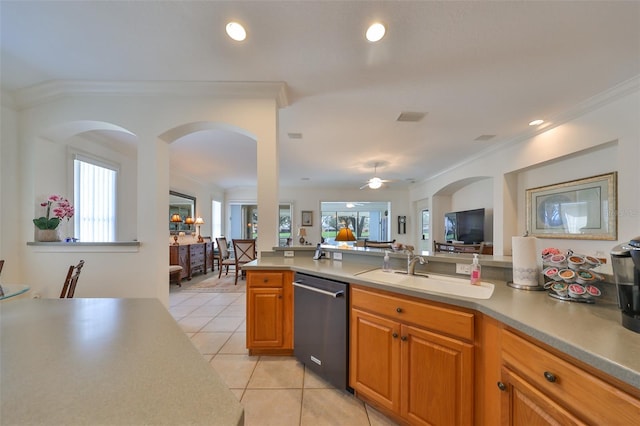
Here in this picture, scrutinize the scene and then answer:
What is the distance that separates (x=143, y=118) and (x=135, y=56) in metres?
0.60

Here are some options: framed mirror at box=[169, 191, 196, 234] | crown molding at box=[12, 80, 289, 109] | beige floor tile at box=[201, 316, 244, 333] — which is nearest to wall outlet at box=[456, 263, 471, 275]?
crown molding at box=[12, 80, 289, 109]

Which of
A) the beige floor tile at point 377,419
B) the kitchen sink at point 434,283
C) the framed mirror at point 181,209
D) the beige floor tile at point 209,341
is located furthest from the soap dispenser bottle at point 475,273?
the framed mirror at point 181,209

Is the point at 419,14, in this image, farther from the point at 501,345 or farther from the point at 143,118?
the point at 143,118

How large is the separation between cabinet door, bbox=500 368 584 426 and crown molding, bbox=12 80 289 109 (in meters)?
2.64

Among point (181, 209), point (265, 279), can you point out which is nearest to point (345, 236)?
point (265, 279)

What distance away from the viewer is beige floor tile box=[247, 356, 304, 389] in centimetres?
195

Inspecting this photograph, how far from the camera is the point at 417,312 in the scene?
4.65 ft

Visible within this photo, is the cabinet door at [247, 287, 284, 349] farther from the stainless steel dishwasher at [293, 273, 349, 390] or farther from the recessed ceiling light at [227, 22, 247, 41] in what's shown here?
the recessed ceiling light at [227, 22, 247, 41]

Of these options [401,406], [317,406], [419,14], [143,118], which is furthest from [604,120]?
[143,118]

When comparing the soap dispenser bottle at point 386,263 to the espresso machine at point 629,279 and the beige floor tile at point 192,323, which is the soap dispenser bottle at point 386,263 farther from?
the beige floor tile at point 192,323

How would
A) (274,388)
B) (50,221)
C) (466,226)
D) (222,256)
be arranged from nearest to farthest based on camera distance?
(274,388) → (50,221) → (466,226) → (222,256)

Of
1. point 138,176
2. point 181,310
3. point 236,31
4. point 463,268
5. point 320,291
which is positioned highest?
point 236,31

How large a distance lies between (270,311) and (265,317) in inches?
2.9

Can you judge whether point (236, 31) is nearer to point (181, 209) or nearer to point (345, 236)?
point (345, 236)
